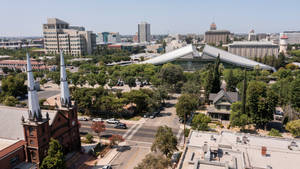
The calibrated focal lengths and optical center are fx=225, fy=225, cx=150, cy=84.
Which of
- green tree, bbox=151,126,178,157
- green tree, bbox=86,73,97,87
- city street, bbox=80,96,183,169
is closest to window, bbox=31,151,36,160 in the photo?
city street, bbox=80,96,183,169

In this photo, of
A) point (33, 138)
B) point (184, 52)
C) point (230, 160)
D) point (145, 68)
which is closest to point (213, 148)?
point (230, 160)

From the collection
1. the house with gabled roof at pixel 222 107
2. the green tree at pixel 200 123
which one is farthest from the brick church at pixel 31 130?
the house with gabled roof at pixel 222 107

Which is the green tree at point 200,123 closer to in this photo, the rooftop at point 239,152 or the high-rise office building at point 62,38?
the rooftop at point 239,152

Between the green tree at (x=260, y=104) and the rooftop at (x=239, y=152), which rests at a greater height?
the green tree at (x=260, y=104)

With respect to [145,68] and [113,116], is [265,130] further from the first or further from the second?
[145,68]

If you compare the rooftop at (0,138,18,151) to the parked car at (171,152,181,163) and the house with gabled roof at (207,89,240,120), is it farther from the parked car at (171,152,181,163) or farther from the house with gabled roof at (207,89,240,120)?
the house with gabled roof at (207,89,240,120)
